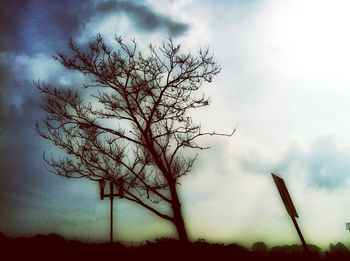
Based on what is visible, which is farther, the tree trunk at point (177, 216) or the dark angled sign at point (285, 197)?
the tree trunk at point (177, 216)

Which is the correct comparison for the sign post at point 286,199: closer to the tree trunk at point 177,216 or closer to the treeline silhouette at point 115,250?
the treeline silhouette at point 115,250

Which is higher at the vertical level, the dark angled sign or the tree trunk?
the tree trunk

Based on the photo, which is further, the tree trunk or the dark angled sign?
the tree trunk

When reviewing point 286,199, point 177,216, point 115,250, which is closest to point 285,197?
point 286,199

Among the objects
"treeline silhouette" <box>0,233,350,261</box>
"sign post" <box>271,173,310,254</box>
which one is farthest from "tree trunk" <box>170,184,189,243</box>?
"sign post" <box>271,173,310,254</box>

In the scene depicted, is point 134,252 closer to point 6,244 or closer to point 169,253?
point 169,253

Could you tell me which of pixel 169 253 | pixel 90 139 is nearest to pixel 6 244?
pixel 169 253

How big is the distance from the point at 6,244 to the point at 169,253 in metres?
4.67

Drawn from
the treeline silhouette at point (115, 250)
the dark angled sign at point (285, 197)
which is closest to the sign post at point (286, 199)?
the dark angled sign at point (285, 197)

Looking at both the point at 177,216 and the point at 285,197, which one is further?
the point at 177,216

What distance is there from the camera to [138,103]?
50.0ft

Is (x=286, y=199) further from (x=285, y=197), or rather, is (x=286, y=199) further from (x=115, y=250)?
(x=115, y=250)

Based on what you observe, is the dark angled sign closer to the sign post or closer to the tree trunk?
the sign post

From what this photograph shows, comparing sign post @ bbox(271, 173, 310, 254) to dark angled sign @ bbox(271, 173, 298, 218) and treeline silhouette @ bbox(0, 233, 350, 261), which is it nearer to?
dark angled sign @ bbox(271, 173, 298, 218)
